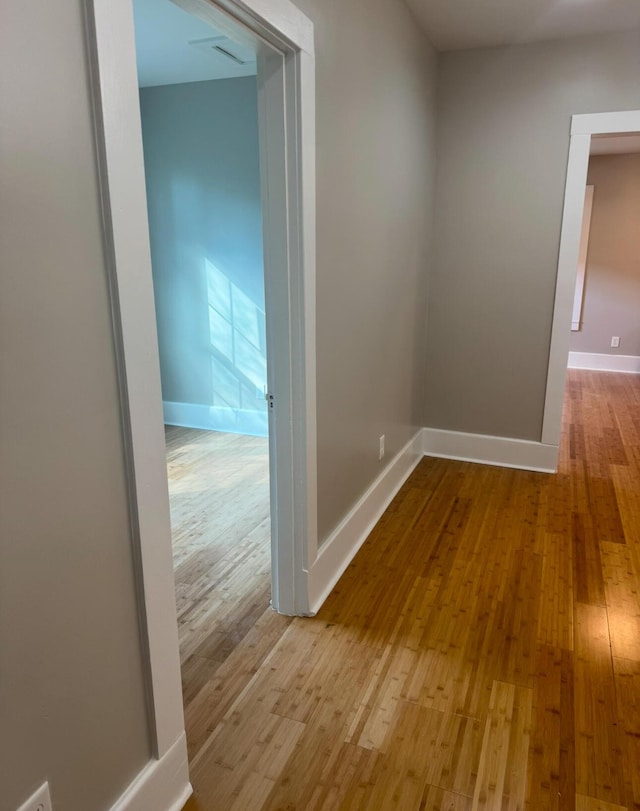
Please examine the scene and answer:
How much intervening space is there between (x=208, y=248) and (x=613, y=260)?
14.6 ft

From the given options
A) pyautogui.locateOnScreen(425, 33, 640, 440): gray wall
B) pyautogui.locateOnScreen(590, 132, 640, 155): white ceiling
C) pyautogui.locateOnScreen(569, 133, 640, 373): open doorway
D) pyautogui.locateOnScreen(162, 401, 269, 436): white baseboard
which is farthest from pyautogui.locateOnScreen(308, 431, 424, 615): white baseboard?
pyautogui.locateOnScreen(569, 133, 640, 373): open doorway

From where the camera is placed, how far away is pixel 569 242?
3.31 meters

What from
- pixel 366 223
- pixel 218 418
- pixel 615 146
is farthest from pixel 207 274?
pixel 615 146

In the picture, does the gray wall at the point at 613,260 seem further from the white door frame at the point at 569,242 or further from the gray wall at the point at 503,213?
the gray wall at the point at 503,213

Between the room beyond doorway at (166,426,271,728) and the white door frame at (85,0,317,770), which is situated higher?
the white door frame at (85,0,317,770)

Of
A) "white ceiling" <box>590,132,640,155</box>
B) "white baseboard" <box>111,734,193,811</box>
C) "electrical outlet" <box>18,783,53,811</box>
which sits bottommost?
"white baseboard" <box>111,734,193,811</box>

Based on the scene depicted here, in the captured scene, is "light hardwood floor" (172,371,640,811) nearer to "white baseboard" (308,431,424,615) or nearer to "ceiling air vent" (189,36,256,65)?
"white baseboard" (308,431,424,615)

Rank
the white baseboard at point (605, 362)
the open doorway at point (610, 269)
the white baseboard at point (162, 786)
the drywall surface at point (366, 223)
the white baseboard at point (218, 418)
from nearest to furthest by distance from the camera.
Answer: the white baseboard at point (162, 786) < the drywall surface at point (366, 223) < the white baseboard at point (218, 418) < the open doorway at point (610, 269) < the white baseboard at point (605, 362)

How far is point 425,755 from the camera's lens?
1.61 meters

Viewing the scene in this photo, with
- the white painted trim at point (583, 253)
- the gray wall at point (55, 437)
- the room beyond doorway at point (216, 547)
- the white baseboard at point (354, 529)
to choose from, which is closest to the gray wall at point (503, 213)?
the white baseboard at point (354, 529)

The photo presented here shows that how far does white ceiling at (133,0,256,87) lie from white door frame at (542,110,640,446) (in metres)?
1.87

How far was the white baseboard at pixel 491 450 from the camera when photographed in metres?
3.62

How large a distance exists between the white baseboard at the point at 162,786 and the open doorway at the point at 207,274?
1.23 metres

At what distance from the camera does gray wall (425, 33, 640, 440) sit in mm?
3125
